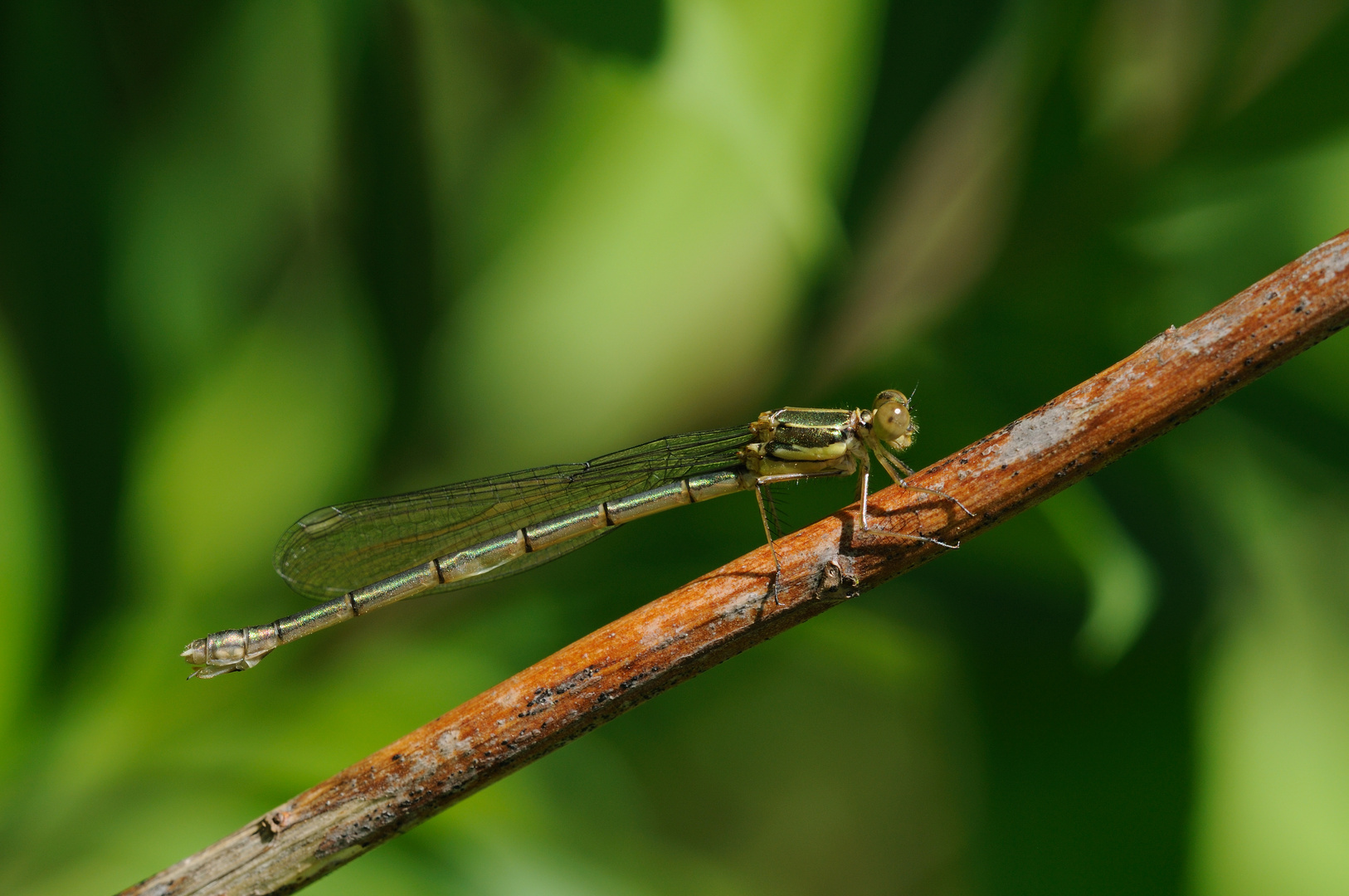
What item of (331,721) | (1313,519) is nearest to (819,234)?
(1313,519)

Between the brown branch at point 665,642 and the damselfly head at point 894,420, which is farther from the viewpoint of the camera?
the damselfly head at point 894,420

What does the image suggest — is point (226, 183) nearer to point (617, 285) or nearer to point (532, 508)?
point (617, 285)

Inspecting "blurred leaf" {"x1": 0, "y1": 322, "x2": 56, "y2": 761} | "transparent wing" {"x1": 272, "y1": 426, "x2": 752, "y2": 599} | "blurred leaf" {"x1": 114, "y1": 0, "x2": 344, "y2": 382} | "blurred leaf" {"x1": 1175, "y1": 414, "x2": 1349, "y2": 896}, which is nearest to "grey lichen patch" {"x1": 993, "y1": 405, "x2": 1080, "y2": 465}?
"blurred leaf" {"x1": 1175, "y1": 414, "x2": 1349, "y2": 896}

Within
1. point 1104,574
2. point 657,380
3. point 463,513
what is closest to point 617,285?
point 657,380

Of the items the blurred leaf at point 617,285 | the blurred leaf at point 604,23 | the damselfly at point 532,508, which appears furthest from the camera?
the blurred leaf at point 617,285

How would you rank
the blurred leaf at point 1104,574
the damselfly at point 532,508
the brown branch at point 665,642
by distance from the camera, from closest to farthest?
the brown branch at point 665,642 < the blurred leaf at point 1104,574 < the damselfly at point 532,508

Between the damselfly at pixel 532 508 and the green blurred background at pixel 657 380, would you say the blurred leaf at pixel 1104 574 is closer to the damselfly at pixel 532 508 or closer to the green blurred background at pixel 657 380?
the green blurred background at pixel 657 380

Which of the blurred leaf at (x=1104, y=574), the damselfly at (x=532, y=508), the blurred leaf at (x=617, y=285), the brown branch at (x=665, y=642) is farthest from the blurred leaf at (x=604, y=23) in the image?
the blurred leaf at (x=1104, y=574)

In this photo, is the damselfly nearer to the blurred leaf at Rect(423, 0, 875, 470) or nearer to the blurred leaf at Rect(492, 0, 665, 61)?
the blurred leaf at Rect(423, 0, 875, 470)
